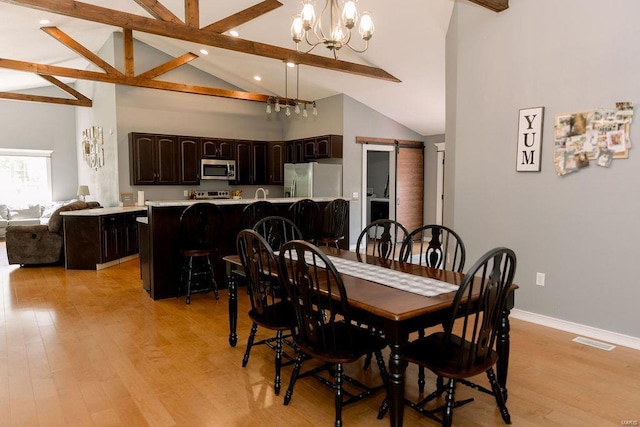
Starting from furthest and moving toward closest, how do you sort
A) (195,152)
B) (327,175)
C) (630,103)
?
1. (195,152)
2. (327,175)
3. (630,103)

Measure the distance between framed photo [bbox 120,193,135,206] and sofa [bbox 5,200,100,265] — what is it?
106cm

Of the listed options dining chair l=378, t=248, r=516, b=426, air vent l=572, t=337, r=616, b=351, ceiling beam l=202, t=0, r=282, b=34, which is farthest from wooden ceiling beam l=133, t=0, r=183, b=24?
air vent l=572, t=337, r=616, b=351

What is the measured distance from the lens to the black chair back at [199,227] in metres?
4.39

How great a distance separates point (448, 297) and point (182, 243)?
10.8 feet

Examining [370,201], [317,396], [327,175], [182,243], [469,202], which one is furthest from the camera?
[370,201]

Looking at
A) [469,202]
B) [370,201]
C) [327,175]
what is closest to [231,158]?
[327,175]

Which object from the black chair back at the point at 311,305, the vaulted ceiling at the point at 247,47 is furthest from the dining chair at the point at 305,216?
the black chair back at the point at 311,305

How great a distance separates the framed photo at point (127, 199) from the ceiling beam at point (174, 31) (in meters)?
3.79

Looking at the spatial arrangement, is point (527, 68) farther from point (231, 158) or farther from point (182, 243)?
point (231, 158)

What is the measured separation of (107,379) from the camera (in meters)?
2.71

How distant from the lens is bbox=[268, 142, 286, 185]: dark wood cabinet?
28.5 ft

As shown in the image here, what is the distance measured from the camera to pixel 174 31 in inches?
172

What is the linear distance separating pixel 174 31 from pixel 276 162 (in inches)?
176

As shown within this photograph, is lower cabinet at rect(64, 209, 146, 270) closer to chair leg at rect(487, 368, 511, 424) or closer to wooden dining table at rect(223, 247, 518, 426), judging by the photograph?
wooden dining table at rect(223, 247, 518, 426)
